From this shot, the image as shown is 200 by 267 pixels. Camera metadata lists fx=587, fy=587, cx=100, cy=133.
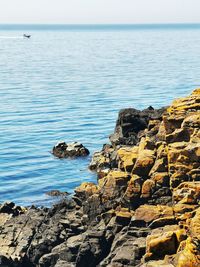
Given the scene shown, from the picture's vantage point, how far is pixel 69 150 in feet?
257

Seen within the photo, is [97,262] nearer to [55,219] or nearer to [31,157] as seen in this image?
[55,219]

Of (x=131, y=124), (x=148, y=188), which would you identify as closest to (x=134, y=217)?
(x=148, y=188)

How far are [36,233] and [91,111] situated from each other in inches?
2657

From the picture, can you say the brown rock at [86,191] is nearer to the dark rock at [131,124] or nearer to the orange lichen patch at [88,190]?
the orange lichen patch at [88,190]

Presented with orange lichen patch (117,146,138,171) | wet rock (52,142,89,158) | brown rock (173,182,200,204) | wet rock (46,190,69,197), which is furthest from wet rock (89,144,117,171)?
brown rock (173,182,200,204)

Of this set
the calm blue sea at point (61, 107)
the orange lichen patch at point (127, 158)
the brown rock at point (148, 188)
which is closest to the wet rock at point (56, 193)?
the calm blue sea at point (61, 107)

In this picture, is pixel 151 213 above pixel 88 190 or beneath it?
above

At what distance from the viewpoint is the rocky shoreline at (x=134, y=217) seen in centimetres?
3700

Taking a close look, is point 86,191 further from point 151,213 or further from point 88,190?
point 151,213

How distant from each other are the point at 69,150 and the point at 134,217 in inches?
1547

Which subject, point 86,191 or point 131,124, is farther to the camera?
point 131,124

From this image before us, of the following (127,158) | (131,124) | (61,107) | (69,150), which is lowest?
(61,107)

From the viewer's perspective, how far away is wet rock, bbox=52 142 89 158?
7762 centimetres

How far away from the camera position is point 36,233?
147 ft
